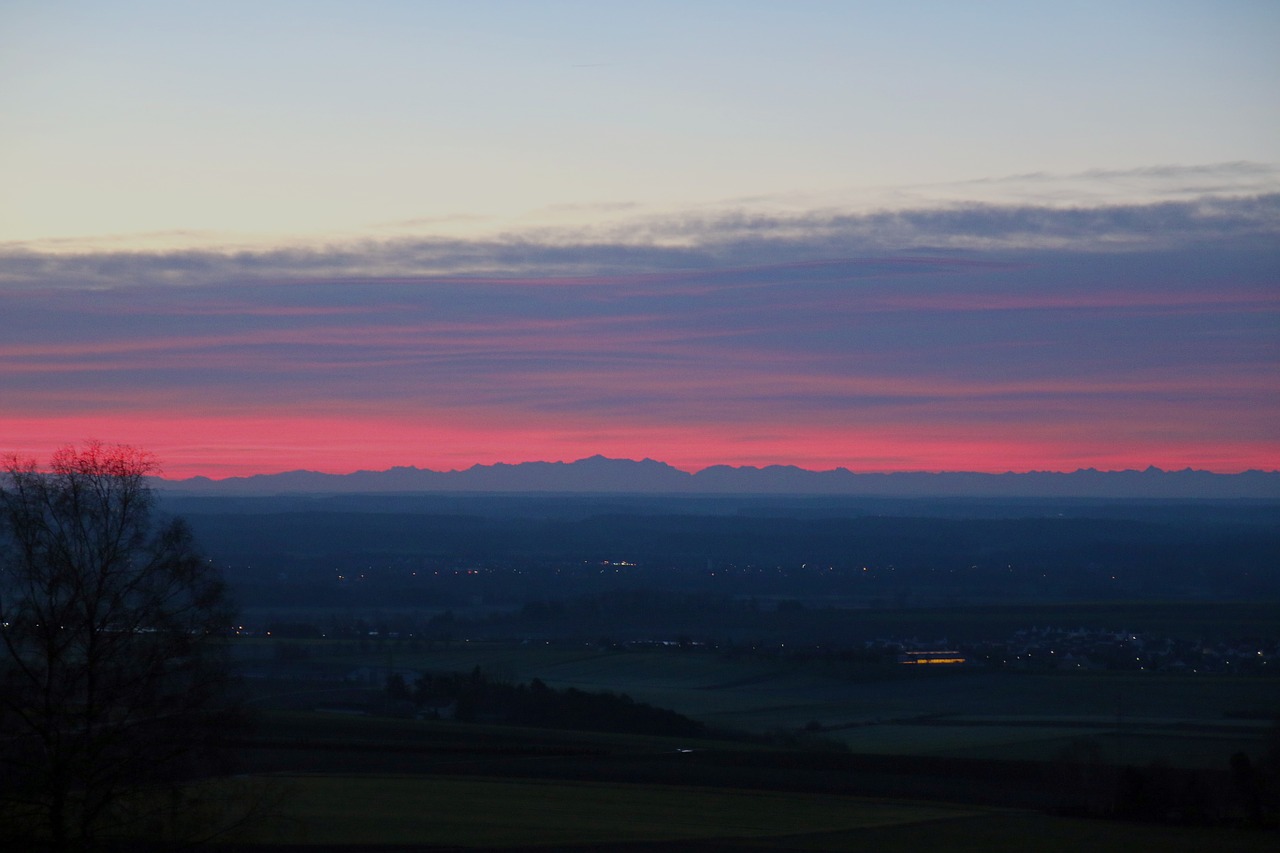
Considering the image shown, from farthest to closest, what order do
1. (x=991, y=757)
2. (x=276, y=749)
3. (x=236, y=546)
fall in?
(x=236, y=546), (x=991, y=757), (x=276, y=749)

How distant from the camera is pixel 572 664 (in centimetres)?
7881

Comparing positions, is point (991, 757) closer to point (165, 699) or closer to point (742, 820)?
point (742, 820)

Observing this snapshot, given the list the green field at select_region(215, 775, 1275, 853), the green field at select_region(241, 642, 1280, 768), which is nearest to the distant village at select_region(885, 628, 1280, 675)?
the green field at select_region(241, 642, 1280, 768)

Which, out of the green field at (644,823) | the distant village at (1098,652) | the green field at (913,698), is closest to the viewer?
the green field at (644,823)

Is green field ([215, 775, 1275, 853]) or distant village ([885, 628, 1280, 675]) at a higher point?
green field ([215, 775, 1275, 853])

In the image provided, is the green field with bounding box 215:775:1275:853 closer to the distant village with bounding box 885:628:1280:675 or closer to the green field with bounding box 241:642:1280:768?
the green field with bounding box 241:642:1280:768

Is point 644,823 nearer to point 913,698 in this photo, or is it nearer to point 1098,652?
point 913,698

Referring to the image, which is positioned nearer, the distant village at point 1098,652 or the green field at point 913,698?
the green field at point 913,698

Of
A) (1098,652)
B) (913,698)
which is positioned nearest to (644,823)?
(913,698)

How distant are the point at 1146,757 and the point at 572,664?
39.8 m

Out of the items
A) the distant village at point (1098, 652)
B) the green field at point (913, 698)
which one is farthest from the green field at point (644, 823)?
the distant village at point (1098, 652)

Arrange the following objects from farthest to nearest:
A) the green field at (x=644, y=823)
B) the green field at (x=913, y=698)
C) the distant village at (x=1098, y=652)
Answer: the distant village at (x=1098, y=652) < the green field at (x=913, y=698) < the green field at (x=644, y=823)

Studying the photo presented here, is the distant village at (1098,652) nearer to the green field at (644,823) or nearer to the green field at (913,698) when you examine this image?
the green field at (913,698)

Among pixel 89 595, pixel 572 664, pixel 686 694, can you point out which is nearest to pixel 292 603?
pixel 572 664
